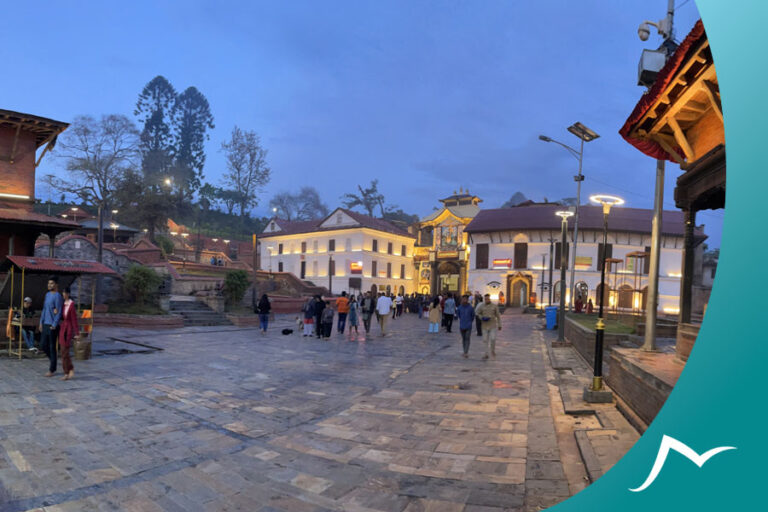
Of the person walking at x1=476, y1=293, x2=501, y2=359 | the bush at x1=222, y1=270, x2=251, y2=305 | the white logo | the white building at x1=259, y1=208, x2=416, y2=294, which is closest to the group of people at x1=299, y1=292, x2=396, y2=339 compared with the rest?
the person walking at x1=476, y1=293, x2=501, y2=359

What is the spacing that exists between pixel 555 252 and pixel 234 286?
26.3m

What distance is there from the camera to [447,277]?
4812 centimetres

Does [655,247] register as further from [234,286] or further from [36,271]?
[234,286]

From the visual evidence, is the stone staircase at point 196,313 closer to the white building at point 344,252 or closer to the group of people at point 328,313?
the group of people at point 328,313

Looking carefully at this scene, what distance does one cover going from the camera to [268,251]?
53938 mm

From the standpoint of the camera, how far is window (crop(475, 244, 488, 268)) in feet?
134

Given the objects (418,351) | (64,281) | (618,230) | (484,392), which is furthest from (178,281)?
(618,230)

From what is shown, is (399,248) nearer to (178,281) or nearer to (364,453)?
(178,281)

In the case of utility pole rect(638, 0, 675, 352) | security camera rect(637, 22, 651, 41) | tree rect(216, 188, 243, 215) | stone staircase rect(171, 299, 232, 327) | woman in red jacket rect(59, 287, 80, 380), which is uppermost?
tree rect(216, 188, 243, 215)

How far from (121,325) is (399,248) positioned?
116ft

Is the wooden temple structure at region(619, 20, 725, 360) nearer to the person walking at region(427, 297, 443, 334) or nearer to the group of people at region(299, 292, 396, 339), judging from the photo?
the group of people at region(299, 292, 396, 339)

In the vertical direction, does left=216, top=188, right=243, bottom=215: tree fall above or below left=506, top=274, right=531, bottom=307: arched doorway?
above

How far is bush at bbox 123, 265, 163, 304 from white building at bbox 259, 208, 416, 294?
23.0m

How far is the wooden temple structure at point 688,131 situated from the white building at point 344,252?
124ft
